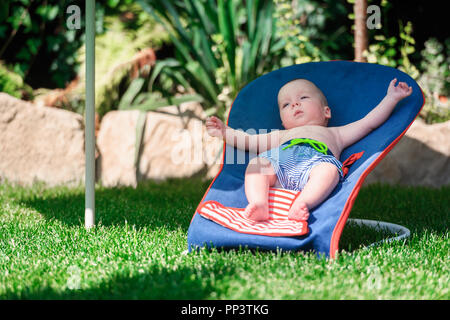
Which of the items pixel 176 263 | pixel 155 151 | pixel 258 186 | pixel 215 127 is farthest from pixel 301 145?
pixel 155 151

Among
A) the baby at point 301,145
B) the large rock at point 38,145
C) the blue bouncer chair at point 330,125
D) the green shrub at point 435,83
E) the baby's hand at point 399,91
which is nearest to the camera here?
the blue bouncer chair at point 330,125

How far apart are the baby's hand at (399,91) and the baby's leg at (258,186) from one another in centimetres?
69

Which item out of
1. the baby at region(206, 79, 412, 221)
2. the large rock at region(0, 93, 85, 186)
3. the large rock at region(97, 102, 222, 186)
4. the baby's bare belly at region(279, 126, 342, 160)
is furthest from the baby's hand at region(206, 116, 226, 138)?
the large rock at region(0, 93, 85, 186)

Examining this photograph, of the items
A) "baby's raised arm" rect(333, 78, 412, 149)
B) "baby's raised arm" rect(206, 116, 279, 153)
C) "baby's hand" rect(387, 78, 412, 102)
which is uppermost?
"baby's hand" rect(387, 78, 412, 102)

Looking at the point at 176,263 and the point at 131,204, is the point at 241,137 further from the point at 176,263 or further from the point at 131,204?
the point at 131,204

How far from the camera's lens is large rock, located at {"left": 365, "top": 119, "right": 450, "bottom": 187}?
4.50 m

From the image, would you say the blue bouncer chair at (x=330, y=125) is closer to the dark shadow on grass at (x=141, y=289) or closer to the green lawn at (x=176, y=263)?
the green lawn at (x=176, y=263)

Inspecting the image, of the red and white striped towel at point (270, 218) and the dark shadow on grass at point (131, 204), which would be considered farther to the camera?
the dark shadow on grass at point (131, 204)

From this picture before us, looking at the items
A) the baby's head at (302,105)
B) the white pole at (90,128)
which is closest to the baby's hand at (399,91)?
the baby's head at (302,105)

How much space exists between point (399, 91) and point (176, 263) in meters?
1.36

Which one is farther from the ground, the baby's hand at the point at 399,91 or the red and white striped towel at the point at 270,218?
the baby's hand at the point at 399,91

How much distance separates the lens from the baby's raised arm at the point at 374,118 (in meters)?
2.48

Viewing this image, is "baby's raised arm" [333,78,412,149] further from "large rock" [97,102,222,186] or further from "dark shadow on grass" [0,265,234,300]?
"large rock" [97,102,222,186]

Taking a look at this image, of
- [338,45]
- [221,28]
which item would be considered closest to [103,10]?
[221,28]
